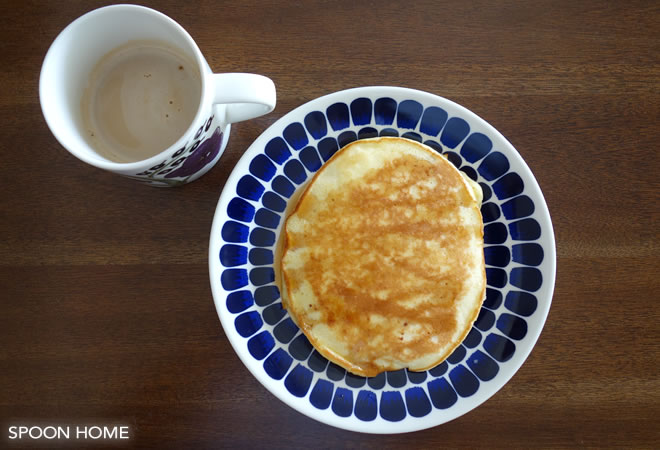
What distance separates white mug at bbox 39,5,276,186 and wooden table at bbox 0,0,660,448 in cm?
18

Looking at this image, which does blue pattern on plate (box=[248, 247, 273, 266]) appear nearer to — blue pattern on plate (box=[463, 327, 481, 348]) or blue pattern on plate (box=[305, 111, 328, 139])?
blue pattern on plate (box=[305, 111, 328, 139])

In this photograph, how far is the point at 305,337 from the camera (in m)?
0.87

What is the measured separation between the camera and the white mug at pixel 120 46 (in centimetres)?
66

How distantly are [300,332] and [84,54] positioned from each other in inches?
22.8

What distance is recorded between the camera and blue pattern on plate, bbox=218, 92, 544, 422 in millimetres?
842

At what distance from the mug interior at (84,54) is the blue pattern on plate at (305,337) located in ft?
0.73

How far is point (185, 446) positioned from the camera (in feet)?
3.03

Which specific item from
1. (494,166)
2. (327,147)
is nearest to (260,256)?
(327,147)

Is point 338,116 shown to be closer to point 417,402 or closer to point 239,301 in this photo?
point 239,301

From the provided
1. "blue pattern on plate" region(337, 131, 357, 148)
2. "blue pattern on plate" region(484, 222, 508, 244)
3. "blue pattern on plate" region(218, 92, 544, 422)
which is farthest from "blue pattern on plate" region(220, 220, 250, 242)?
"blue pattern on plate" region(484, 222, 508, 244)

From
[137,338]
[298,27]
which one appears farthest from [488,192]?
[137,338]

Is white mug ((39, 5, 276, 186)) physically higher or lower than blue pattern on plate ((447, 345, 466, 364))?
higher

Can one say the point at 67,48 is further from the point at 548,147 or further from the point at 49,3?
Result: the point at 548,147

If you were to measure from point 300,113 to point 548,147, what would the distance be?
1.61 feet
